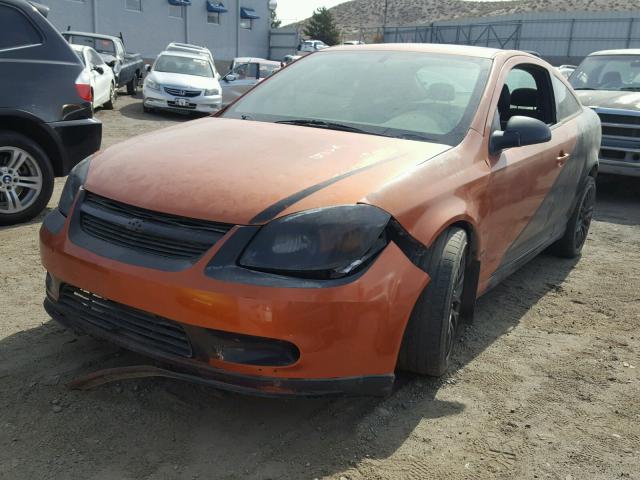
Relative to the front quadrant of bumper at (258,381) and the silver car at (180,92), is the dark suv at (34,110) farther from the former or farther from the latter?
the silver car at (180,92)

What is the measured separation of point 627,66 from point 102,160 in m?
8.09

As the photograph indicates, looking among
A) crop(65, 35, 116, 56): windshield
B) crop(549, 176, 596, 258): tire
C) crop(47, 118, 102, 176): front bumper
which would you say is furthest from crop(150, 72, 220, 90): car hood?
crop(549, 176, 596, 258): tire

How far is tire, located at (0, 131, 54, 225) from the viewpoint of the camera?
5.17 meters

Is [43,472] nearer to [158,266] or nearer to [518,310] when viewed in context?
[158,266]

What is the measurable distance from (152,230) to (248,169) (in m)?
0.50

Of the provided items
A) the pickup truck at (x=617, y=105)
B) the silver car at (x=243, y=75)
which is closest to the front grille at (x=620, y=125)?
the pickup truck at (x=617, y=105)

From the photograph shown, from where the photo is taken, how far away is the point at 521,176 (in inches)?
143

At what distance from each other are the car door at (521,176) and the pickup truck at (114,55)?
559 inches

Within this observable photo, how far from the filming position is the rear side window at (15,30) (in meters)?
5.20

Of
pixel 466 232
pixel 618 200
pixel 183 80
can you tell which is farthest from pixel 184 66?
pixel 466 232

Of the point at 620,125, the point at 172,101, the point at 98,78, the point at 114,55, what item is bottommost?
the point at 172,101

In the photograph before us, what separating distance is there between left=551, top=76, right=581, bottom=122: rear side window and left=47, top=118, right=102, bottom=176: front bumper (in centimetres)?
388

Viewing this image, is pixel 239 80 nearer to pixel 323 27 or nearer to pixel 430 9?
pixel 323 27

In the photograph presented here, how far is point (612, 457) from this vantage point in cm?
266
